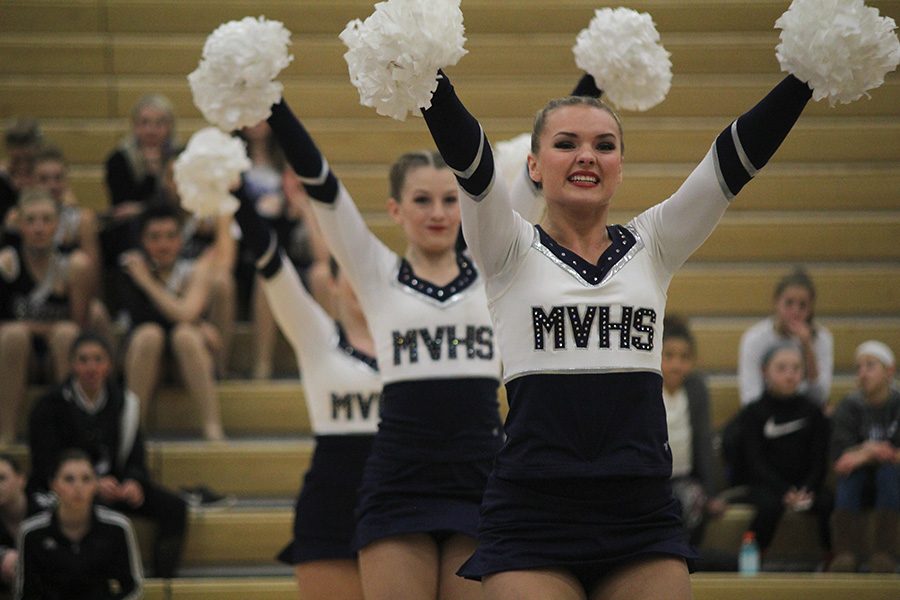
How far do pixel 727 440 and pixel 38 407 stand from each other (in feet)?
9.76

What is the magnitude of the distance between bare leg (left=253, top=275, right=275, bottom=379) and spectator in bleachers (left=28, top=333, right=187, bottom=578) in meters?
0.82

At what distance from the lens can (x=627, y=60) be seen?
347 centimetres

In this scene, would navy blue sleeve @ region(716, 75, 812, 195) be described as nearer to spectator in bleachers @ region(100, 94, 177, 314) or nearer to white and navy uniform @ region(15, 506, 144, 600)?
white and navy uniform @ region(15, 506, 144, 600)

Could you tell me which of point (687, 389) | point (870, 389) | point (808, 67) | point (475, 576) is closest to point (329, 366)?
point (475, 576)

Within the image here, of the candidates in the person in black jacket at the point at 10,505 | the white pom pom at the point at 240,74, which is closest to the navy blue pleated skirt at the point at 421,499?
the white pom pom at the point at 240,74

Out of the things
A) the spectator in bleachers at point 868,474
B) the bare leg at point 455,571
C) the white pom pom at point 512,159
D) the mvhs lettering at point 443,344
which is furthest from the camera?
the spectator in bleachers at point 868,474

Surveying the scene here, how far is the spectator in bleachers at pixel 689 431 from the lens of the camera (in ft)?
18.6

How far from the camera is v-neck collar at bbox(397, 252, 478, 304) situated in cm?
353

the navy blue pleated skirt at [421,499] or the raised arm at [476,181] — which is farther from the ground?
the raised arm at [476,181]

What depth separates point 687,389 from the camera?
593 centimetres

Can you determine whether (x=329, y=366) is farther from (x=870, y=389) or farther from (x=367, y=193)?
(x=367, y=193)

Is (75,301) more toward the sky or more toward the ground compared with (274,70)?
more toward the ground

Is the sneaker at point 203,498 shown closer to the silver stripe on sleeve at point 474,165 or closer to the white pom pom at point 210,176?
the white pom pom at point 210,176

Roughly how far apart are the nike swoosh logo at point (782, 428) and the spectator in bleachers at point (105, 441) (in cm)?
252
